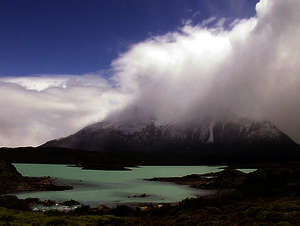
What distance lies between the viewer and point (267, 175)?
67.3 m

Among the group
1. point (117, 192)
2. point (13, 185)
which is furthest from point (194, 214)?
point (13, 185)

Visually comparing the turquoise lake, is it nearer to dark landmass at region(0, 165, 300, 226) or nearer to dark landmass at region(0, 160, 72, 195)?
dark landmass at region(0, 160, 72, 195)

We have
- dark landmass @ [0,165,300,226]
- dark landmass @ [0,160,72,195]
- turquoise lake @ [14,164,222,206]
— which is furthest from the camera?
dark landmass @ [0,160,72,195]

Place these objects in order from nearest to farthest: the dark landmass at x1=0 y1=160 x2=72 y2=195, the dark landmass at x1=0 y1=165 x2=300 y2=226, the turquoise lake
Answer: the dark landmass at x1=0 y1=165 x2=300 y2=226 < the turquoise lake < the dark landmass at x1=0 y1=160 x2=72 y2=195

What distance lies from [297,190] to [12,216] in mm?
46210

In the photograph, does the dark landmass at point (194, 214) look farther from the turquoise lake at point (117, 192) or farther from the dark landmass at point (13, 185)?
the dark landmass at point (13, 185)

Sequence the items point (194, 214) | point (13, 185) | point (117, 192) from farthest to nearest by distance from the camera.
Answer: point (13, 185) → point (117, 192) → point (194, 214)

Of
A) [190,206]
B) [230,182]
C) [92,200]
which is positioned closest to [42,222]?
[190,206]

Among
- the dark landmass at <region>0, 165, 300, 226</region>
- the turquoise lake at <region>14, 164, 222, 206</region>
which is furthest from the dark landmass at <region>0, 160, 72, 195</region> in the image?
the dark landmass at <region>0, 165, 300, 226</region>

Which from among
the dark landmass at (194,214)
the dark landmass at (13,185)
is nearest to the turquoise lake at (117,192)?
the dark landmass at (13,185)

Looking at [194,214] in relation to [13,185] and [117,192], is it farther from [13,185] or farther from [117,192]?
[13,185]

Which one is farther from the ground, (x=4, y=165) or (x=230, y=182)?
(x=4, y=165)

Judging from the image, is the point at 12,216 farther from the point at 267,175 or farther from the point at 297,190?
the point at 267,175

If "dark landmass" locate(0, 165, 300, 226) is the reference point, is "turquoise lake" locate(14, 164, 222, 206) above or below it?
below
